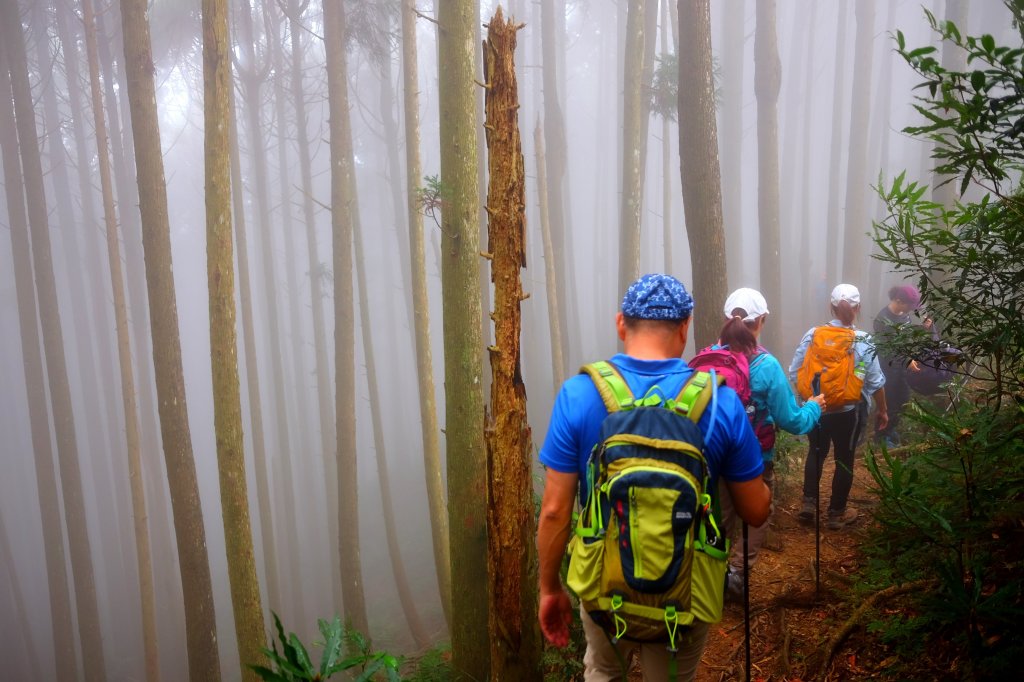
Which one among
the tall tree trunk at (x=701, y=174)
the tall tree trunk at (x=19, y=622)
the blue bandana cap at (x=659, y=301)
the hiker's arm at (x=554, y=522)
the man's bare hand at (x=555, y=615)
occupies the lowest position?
the tall tree trunk at (x=19, y=622)

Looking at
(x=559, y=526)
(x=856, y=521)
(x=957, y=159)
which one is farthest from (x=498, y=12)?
(x=856, y=521)

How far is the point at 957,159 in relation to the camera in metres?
2.39

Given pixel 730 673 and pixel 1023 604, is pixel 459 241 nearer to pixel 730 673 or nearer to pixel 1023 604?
pixel 730 673

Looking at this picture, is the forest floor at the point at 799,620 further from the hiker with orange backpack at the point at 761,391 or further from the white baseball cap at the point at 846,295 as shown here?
the white baseball cap at the point at 846,295

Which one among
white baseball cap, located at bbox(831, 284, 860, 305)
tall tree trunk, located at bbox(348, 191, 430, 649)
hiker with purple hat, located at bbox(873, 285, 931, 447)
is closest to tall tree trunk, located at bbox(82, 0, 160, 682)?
tall tree trunk, located at bbox(348, 191, 430, 649)

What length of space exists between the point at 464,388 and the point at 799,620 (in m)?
2.96

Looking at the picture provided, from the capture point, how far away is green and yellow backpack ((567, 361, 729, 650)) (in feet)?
5.79

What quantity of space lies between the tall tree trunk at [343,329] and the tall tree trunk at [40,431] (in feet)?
25.8

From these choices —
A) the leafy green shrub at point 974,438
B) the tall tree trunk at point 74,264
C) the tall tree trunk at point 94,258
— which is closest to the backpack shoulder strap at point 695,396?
the leafy green shrub at point 974,438

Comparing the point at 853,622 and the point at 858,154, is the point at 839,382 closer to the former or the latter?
the point at 853,622

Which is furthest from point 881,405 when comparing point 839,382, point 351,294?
point 351,294

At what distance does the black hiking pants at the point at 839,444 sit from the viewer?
4441mm

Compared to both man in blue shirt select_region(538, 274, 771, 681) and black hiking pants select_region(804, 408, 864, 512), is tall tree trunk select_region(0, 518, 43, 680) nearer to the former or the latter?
man in blue shirt select_region(538, 274, 771, 681)

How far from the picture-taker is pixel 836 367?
4246mm
